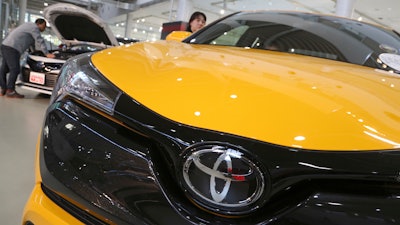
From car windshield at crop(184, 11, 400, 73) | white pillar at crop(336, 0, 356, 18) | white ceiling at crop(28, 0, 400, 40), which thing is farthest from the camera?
white ceiling at crop(28, 0, 400, 40)

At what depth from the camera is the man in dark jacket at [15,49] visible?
186 inches

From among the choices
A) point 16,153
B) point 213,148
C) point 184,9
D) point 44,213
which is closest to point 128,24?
point 184,9

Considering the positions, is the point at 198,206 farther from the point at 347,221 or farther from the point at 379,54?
the point at 379,54

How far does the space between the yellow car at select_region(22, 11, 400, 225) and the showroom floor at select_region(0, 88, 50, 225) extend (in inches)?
37.5

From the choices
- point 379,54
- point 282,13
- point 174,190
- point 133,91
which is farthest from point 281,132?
point 282,13

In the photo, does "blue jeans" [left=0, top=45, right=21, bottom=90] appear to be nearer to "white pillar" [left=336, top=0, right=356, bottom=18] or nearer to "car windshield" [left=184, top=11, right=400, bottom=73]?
"car windshield" [left=184, top=11, right=400, bottom=73]

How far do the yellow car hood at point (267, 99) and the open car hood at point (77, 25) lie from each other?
173 inches

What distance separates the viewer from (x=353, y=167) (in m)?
0.58

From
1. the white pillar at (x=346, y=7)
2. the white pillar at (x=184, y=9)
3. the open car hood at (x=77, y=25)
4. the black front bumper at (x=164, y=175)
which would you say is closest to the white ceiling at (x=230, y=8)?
the white pillar at (x=184, y=9)

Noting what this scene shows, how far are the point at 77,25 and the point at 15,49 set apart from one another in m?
1.08

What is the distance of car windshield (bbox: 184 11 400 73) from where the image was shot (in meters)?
1.46

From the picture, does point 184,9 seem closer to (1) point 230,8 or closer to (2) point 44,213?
(1) point 230,8

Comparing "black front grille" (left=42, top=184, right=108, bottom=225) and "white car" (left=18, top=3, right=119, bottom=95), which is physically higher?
"black front grille" (left=42, top=184, right=108, bottom=225)

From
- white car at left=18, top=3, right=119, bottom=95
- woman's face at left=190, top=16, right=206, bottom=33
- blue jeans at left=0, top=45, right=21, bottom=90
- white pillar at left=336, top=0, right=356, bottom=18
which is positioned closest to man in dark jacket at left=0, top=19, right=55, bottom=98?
blue jeans at left=0, top=45, right=21, bottom=90
